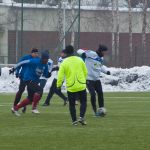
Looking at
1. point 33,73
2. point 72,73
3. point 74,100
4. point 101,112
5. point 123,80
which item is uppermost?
point 72,73

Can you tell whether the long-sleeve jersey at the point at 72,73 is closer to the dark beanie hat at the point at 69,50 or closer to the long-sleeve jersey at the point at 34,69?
the dark beanie hat at the point at 69,50

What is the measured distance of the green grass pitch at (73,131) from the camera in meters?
14.3

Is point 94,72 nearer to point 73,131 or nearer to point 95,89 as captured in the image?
point 95,89

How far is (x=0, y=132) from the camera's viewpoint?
54.4 feet

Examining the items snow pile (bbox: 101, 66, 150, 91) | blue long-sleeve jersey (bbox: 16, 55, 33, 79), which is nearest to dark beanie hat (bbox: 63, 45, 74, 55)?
blue long-sleeve jersey (bbox: 16, 55, 33, 79)

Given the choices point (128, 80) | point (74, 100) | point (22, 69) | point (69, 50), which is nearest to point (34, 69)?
point (22, 69)

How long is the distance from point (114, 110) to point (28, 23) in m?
34.0

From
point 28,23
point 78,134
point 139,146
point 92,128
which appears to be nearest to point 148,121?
point 92,128

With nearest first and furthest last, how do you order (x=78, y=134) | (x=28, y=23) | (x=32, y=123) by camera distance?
(x=78, y=134) < (x=32, y=123) < (x=28, y=23)

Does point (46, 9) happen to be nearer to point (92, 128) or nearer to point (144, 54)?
point (144, 54)

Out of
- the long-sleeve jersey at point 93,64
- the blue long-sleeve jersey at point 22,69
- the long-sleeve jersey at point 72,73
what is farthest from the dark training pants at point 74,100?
the blue long-sleeve jersey at point 22,69

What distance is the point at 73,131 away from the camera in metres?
16.8

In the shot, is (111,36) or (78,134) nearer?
(78,134)

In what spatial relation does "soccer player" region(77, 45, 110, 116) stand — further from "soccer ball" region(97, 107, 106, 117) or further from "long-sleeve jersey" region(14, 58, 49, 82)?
"long-sleeve jersey" region(14, 58, 49, 82)
